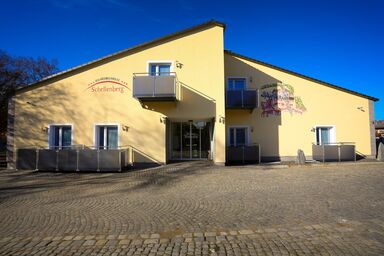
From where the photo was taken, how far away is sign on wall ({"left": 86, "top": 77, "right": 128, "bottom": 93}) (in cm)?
1531

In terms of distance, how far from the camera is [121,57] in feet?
51.0

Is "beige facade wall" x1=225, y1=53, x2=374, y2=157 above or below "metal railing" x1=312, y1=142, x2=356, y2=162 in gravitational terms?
above

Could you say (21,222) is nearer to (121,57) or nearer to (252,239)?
(252,239)

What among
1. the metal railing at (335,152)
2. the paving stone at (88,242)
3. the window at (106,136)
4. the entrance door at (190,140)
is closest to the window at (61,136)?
the window at (106,136)

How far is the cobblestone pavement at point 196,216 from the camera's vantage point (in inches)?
168

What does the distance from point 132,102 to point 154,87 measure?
2.03m

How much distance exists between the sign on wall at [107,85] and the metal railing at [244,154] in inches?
289

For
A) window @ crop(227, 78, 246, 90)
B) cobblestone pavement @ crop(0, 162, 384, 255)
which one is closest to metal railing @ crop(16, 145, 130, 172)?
cobblestone pavement @ crop(0, 162, 384, 255)

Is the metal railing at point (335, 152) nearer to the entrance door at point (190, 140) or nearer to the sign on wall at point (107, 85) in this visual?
the entrance door at point (190, 140)

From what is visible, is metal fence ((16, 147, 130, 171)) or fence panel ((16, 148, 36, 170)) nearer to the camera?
metal fence ((16, 147, 130, 171))

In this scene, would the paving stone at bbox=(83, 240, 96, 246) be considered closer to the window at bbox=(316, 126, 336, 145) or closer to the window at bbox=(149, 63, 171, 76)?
the window at bbox=(149, 63, 171, 76)

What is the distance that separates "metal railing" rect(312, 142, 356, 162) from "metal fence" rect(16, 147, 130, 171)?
38.8ft

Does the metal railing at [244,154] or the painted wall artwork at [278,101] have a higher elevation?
the painted wall artwork at [278,101]

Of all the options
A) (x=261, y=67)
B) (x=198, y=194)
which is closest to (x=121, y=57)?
(x=261, y=67)
